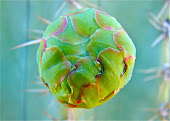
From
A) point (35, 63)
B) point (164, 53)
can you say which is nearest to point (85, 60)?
point (35, 63)

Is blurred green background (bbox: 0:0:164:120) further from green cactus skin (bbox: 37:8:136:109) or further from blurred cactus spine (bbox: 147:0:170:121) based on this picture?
green cactus skin (bbox: 37:8:136:109)

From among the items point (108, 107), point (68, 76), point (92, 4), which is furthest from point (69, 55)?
point (108, 107)

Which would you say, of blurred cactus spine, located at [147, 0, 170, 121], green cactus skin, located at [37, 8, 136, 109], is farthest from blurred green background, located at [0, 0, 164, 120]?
green cactus skin, located at [37, 8, 136, 109]

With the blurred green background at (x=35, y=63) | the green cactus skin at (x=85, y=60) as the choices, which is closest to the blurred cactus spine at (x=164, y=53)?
the blurred green background at (x=35, y=63)

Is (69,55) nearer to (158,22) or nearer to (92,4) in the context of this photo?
(92,4)

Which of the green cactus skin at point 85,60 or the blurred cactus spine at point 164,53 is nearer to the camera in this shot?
the green cactus skin at point 85,60

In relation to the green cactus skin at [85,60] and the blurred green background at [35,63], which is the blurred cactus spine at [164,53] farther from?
the green cactus skin at [85,60]
